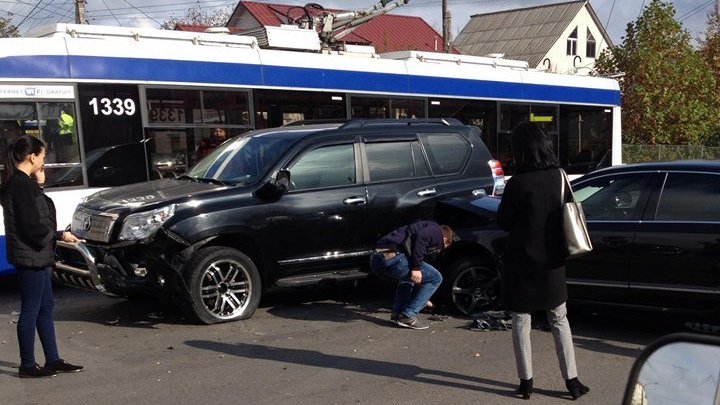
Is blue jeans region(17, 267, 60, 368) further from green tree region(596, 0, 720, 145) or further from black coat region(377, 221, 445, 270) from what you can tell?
green tree region(596, 0, 720, 145)

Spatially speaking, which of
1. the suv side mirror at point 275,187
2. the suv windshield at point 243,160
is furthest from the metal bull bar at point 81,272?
the suv side mirror at point 275,187

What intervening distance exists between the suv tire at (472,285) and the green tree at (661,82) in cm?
2188

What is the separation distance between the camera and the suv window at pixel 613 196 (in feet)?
21.2

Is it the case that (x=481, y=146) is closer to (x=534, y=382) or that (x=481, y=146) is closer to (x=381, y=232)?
(x=381, y=232)

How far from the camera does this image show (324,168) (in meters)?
7.67

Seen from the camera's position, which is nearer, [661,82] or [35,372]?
[35,372]

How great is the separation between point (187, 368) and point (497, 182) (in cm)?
438

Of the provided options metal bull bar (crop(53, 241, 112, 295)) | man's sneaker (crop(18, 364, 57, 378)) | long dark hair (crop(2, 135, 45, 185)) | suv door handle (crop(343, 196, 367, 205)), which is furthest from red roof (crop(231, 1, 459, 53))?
man's sneaker (crop(18, 364, 57, 378))

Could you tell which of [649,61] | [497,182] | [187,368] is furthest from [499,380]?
[649,61]

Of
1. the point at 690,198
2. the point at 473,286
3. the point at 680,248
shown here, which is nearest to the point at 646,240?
the point at 680,248

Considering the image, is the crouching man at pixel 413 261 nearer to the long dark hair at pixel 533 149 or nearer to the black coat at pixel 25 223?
the long dark hair at pixel 533 149

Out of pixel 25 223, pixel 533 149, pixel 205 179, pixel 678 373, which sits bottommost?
pixel 678 373

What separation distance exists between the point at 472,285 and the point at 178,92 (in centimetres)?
491

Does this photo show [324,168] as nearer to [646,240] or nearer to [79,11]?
[646,240]
